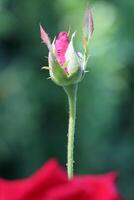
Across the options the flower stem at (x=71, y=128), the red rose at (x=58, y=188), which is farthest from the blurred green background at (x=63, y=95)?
the red rose at (x=58, y=188)

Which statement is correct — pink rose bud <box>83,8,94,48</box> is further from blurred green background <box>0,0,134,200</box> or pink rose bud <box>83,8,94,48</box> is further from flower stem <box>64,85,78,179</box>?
blurred green background <box>0,0,134,200</box>

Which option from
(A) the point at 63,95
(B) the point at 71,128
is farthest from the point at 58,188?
(A) the point at 63,95

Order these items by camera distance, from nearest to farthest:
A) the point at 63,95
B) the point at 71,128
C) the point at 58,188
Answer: the point at 58,188
the point at 71,128
the point at 63,95

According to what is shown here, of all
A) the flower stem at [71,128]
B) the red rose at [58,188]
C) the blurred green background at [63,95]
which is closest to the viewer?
the red rose at [58,188]

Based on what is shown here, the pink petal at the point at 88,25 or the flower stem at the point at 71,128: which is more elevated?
the pink petal at the point at 88,25

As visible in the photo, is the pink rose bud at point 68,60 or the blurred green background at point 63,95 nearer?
the pink rose bud at point 68,60

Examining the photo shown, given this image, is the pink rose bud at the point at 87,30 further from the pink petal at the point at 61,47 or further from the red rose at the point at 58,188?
the red rose at the point at 58,188

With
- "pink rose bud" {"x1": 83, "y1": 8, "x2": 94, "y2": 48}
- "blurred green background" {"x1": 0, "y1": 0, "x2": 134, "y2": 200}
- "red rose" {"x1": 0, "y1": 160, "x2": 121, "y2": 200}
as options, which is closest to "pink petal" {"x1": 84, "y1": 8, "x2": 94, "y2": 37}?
"pink rose bud" {"x1": 83, "y1": 8, "x2": 94, "y2": 48}

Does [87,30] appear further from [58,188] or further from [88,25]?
[58,188]
